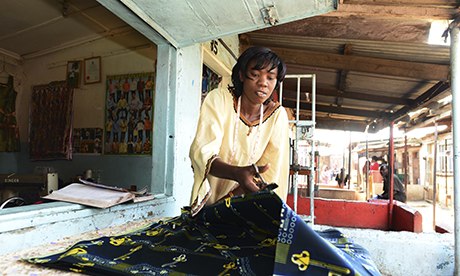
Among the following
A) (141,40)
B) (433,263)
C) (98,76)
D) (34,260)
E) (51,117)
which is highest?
(141,40)

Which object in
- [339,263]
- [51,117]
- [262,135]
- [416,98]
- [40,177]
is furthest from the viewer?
[416,98]

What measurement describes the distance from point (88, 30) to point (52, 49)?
2.64ft

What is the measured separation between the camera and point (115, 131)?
365cm

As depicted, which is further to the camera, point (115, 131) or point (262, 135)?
point (115, 131)

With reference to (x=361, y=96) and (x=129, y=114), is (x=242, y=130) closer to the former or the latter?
(x=129, y=114)

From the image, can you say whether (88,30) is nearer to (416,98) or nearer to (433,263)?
(433,263)

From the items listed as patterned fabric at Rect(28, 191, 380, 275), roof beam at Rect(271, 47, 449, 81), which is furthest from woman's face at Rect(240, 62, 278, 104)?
roof beam at Rect(271, 47, 449, 81)

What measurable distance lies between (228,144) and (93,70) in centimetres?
294

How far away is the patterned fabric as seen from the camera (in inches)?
32.9

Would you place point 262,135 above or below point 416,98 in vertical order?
below

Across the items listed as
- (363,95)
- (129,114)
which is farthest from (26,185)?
(363,95)

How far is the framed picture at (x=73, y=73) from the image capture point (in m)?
3.99

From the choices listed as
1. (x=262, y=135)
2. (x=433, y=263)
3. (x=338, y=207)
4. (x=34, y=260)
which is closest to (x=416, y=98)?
(x=338, y=207)

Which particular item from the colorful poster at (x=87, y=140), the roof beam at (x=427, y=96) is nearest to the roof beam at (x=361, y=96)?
the roof beam at (x=427, y=96)
